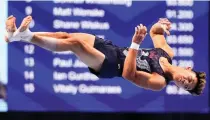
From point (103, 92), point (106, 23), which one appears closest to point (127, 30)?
point (106, 23)

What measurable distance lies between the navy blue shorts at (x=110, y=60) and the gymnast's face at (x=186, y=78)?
1.48ft

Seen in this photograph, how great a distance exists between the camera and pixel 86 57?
543 centimetres

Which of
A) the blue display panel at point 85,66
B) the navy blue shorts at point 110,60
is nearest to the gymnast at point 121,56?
the navy blue shorts at point 110,60

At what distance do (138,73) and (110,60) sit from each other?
24 cm

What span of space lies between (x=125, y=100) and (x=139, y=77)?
4.78 feet

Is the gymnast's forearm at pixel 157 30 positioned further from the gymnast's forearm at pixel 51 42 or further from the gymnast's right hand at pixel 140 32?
the gymnast's forearm at pixel 51 42

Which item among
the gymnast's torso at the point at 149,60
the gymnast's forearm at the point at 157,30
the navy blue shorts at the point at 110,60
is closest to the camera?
the navy blue shorts at the point at 110,60

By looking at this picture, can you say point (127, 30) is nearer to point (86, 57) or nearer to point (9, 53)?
point (9, 53)

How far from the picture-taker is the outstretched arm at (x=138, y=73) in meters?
5.32

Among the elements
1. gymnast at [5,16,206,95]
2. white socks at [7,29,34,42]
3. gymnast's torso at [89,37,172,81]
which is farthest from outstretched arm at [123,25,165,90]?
white socks at [7,29,34,42]

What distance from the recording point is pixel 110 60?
5.54m

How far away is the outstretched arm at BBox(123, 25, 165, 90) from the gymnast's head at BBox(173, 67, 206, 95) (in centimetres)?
16

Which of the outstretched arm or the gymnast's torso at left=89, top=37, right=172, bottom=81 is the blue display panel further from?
the outstretched arm

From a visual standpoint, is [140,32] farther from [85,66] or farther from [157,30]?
[85,66]
